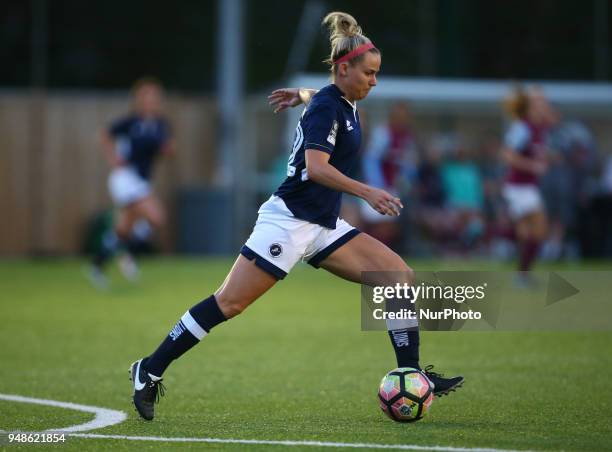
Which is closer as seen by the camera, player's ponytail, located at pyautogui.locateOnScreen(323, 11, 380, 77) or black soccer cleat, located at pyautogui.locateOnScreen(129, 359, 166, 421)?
black soccer cleat, located at pyautogui.locateOnScreen(129, 359, 166, 421)

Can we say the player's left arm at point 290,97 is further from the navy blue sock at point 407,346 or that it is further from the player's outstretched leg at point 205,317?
the navy blue sock at point 407,346

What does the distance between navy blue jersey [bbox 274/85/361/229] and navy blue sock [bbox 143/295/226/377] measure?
2.37 ft

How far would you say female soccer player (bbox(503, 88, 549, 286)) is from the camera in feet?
49.5

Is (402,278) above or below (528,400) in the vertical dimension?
above

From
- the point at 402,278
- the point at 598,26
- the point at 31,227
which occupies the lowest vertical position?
the point at 31,227

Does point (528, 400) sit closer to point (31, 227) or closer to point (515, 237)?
point (515, 237)

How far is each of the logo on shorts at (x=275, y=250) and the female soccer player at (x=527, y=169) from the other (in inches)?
346

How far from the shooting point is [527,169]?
50.1ft

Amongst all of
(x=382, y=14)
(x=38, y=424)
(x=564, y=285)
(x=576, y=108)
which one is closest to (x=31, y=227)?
(x=382, y=14)

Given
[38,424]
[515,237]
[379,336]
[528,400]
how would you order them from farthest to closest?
[515,237]
[379,336]
[528,400]
[38,424]

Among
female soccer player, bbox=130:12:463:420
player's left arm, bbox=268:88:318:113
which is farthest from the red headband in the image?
player's left arm, bbox=268:88:318:113

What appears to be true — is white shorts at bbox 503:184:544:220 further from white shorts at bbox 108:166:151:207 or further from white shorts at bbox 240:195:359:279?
white shorts at bbox 240:195:359:279

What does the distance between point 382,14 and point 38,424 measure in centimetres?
1710

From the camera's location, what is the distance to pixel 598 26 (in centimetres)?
2338
